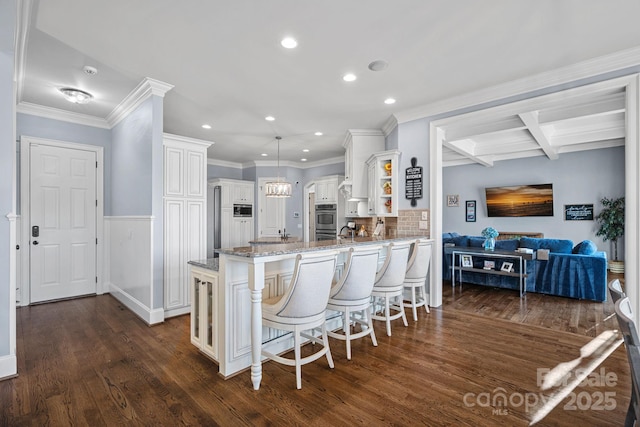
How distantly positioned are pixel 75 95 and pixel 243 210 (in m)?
4.49

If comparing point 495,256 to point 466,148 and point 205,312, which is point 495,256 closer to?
point 466,148

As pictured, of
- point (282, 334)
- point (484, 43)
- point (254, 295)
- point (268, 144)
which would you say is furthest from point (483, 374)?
point (268, 144)

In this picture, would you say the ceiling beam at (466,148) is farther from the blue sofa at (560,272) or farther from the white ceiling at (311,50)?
the blue sofa at (560,272)

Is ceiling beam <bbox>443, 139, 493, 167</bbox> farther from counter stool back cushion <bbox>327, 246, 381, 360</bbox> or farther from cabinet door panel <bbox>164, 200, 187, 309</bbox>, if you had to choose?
cabinet door panel <bbox>164, 200, 187, 309</bbox>

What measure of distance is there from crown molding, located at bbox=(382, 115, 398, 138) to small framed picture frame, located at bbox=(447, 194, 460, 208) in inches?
185

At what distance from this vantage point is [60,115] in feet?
14.5

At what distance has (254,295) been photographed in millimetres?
2197

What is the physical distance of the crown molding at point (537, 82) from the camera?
2.88 metres

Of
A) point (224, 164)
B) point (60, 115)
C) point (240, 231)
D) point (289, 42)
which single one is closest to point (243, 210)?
point (240, 231)

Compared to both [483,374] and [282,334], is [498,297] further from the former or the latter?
[282,334]

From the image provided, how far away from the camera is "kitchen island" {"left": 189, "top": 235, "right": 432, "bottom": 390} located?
2215 millimetres

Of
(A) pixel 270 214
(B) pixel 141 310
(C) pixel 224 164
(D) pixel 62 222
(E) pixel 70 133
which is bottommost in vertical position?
(B) pixel 141 310

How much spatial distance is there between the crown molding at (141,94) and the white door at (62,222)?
1.09m

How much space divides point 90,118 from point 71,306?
108 inches
